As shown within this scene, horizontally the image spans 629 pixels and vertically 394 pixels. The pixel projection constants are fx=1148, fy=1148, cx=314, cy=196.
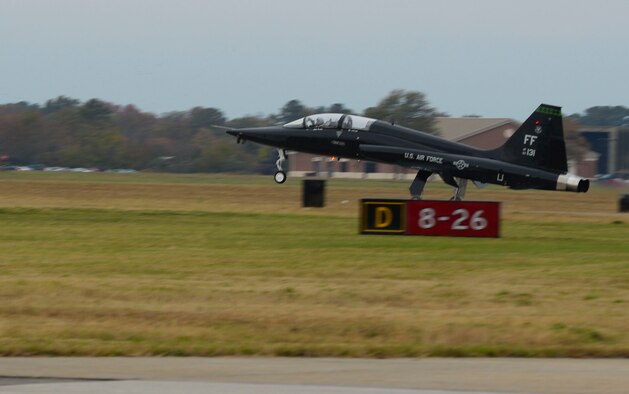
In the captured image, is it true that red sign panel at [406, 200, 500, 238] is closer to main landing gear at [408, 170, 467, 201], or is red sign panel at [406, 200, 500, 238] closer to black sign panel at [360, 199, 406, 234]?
black sign panel at [360, 199, 406, 234]

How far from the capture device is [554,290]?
17.7m

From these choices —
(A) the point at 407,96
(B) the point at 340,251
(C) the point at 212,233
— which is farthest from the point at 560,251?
(A) the point at 407,96

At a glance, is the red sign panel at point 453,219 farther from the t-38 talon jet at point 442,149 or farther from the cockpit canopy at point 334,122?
the cockpit canopy at point 334,122

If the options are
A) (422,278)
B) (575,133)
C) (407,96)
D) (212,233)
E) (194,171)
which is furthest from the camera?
(194,171)

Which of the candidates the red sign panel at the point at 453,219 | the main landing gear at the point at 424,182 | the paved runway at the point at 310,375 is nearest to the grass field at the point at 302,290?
the red sign panel at the point at 453,219

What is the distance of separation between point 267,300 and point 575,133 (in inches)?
3308

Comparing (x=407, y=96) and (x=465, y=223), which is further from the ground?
(x=407, y=96)

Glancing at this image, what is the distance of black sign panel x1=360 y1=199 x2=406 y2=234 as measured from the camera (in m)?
26.5

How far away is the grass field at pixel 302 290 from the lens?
1308 cm

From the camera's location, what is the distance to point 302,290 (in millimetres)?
17422

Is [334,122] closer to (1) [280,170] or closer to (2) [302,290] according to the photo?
(1) [280,170]

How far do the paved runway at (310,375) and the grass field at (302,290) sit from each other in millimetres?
581

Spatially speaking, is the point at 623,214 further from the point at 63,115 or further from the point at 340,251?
the point at 63,115

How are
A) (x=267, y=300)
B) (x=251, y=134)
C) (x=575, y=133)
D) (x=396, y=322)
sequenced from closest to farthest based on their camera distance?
(x=396, y=322) → (x=267, y=300) → (x=251, y=134) → (x=575, y=133)
